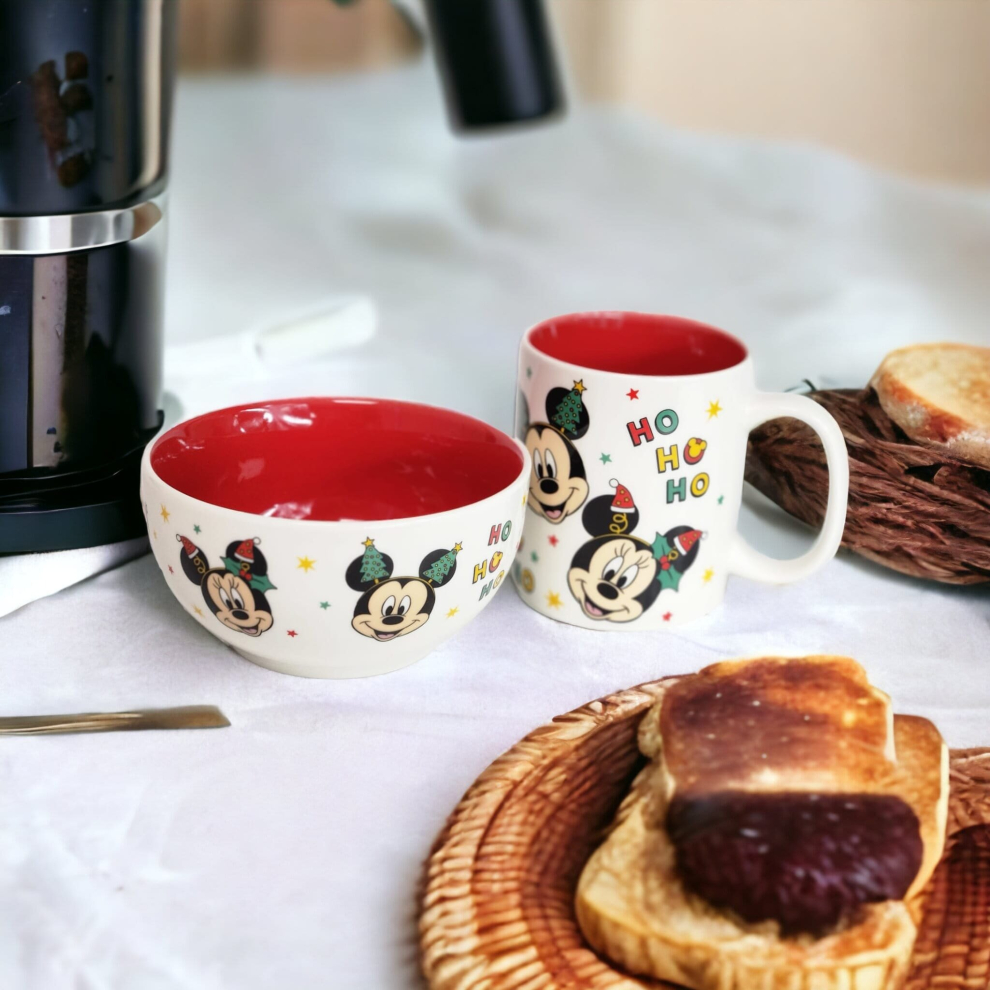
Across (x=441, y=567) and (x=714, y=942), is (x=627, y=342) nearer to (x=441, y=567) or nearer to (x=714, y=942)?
(x=441, y=567)

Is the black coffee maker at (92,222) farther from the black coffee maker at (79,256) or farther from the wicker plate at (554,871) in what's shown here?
the wicker plate at (554,871)

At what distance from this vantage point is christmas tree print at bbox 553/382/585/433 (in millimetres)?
419

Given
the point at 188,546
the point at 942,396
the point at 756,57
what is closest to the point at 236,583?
the point at 188,546

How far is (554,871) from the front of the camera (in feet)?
0.99

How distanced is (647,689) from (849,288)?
48 centimetres

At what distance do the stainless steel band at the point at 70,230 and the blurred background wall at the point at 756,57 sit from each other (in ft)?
2.38

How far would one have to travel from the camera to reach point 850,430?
1.63ft

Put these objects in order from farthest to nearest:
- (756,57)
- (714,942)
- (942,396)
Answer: (756,57)
(942,396)
(714,942)

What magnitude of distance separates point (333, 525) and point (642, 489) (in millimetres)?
120

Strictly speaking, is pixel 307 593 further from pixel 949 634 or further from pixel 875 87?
pixel 875 87

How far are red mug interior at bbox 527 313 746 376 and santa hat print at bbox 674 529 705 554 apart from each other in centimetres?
8

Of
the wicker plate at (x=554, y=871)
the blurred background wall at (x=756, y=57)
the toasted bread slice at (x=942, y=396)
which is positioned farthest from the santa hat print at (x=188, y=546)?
the blurred background wall at (x=756, y=57)

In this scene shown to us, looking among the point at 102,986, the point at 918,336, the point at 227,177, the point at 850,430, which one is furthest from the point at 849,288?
the point at 102,986

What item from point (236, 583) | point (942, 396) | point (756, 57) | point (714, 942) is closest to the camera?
point (714, 942)
